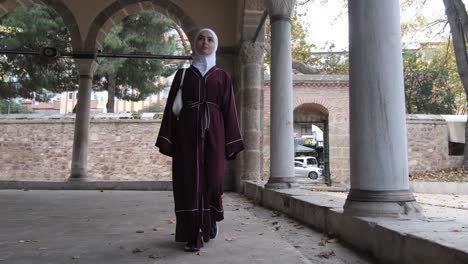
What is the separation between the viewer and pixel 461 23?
1223 cm

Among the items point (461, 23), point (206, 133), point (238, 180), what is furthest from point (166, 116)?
point (461, 23)

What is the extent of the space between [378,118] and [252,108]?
17.5ft

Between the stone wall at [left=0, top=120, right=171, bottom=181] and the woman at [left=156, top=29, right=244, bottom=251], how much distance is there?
1311 cm

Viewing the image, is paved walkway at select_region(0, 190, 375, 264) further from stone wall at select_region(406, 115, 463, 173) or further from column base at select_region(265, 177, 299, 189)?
stone wall at select_region(406, 115, 463, 173)

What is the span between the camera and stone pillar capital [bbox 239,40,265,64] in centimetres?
809

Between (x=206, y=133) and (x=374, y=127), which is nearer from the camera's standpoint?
(x=374, y=127)

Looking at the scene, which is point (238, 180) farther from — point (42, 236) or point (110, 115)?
point (110, 115)

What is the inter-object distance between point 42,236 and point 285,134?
313cm

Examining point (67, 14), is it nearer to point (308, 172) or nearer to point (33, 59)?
point (33, 59)

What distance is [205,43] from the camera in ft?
9.71

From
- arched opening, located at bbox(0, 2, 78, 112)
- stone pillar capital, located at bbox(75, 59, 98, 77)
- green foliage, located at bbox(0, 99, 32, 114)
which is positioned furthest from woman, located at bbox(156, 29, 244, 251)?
green foliage, located at bbox(0, 99, 32, 114)

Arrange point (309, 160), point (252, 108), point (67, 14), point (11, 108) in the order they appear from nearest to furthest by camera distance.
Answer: point (252, 108) < point (67, 14) < point (309, 160) < point (11, 108)

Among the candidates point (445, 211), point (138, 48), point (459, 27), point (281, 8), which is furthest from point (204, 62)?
point (138, 48)

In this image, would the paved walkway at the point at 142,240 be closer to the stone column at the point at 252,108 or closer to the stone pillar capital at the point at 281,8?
the stone pillar capital at the point at 281,8
